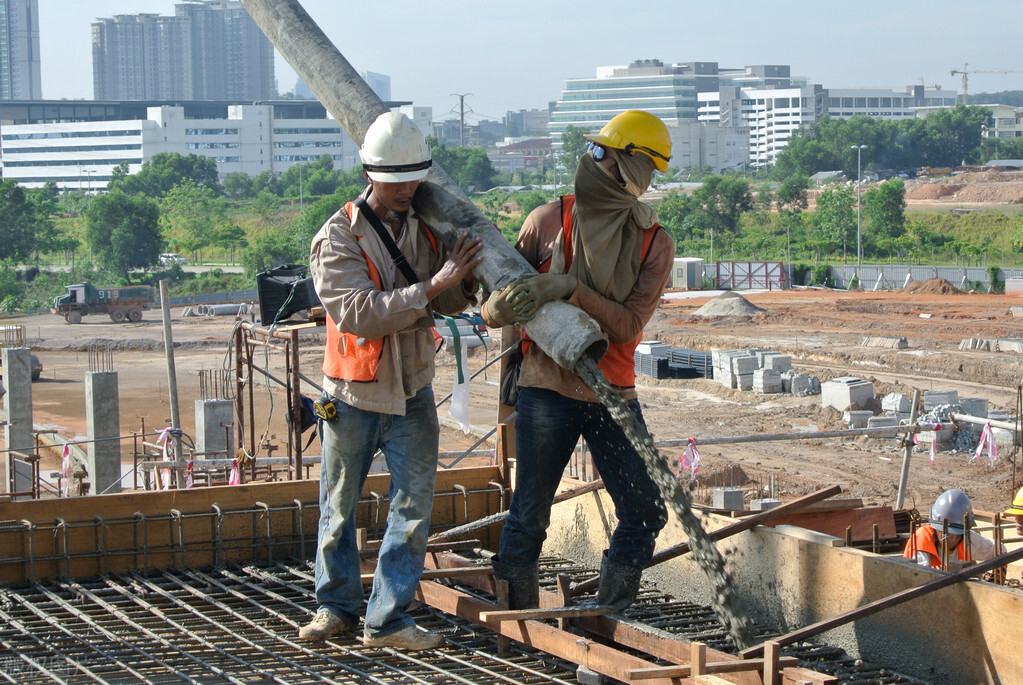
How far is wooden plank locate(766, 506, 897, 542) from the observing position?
5203 mm

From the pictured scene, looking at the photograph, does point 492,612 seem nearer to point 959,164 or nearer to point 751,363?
point 751,363

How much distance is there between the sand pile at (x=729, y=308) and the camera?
38.8 m

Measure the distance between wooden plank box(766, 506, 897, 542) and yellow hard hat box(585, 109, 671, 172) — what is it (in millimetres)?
1977

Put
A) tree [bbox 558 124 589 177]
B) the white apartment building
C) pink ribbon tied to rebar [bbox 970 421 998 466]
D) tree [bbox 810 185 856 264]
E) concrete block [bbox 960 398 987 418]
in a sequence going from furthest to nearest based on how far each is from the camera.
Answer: the white apartment building → tree [bbox 558 124 589 177] → tree [bbox 810 185 856 264] → concrete block [bbox 960 398 987 418] → pink ribbon tied to rebar [bbox 970 421 998 466]

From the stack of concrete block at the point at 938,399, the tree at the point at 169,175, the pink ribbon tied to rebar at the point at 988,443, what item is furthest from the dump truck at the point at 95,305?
the tree at the point at 169,175

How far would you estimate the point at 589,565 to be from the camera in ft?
16.8

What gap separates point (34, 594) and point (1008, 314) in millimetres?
36191

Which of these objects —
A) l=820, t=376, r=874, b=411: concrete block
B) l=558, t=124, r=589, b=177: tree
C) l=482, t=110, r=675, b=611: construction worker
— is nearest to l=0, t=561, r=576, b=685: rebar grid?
l=482, t=110, r=675, b=611: construction worker

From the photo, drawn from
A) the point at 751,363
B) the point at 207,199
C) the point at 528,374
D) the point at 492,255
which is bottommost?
the point at 751,363

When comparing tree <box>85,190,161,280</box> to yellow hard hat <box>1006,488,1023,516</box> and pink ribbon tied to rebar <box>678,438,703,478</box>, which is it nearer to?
pink ribbon tied to rebar <box>678,438,703,478</box>

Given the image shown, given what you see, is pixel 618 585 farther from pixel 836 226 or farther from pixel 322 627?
pixel 836 226

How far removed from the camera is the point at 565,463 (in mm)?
3912

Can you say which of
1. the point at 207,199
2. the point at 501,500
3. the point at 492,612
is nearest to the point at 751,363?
the point at 501,500

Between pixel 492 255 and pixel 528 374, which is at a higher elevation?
pixel 492 255
